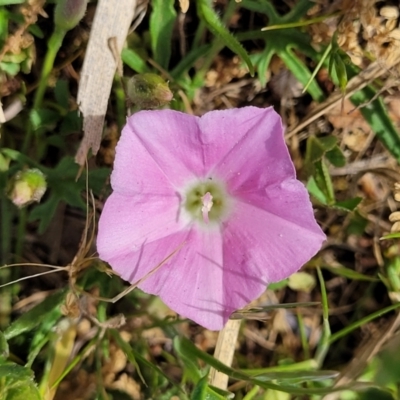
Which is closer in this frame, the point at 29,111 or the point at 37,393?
the point at 37,393

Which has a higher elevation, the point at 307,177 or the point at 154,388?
the point at 307,177

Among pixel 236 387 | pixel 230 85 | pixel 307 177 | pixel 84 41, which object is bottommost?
pixel 236 387

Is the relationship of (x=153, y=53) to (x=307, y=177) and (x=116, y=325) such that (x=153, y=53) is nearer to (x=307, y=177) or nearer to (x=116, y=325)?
(x=307, y=177)

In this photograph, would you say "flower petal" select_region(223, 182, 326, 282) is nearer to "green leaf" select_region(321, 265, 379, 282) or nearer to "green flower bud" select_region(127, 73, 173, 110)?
"green flower bud" select_region(127, 73, 173, 110)

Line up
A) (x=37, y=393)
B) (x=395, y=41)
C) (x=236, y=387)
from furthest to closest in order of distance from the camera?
1. (x=236, y=387)
2. (x=395, y=41)
3. (x=37, y=393)

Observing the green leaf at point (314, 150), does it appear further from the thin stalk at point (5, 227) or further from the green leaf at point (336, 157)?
the thin stalk at point (5, 227)

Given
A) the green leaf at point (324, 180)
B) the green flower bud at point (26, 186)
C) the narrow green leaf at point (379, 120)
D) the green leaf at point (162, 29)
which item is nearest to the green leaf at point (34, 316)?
the green flower bud at point (26, 186)

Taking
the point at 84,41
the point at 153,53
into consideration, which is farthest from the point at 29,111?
the point at 153,53

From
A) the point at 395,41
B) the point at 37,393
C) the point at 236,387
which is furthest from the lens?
the point at 236,387
